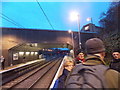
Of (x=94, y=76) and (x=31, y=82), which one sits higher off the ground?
(x=94, y=76)

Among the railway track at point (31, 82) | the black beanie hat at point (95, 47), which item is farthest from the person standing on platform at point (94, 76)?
the railway track at point (31, 82)

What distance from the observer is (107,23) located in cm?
1634

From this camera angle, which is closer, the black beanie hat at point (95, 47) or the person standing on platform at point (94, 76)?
the person standing on platform at point (94, 76)

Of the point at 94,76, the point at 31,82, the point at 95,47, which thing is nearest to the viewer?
the point at 94,76

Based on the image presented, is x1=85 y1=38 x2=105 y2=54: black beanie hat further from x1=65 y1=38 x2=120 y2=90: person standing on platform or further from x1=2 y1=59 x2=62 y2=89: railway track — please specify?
x1=2 y1=59 x2=62 y2=89: railway track

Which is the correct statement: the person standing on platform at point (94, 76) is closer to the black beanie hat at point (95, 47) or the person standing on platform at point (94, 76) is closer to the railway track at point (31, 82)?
the black beanie hat at point (95, 47)

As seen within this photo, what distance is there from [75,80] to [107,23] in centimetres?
1702

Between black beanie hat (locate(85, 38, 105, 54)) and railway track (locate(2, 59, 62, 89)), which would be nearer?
black beanie hat (locate(85, 38, 105, 54))

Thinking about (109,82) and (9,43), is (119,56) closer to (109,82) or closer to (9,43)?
(109,82)

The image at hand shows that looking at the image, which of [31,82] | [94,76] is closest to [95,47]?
[94,76]

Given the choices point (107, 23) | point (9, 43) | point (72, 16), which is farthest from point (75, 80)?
point (9, 43)

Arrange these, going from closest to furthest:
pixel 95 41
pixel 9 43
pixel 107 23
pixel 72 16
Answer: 1. pixel 95 41
2. pixel 72 16
3. pixel 107 23
4. pixel 9 43

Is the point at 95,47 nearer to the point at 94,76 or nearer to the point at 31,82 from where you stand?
the point at 94,76

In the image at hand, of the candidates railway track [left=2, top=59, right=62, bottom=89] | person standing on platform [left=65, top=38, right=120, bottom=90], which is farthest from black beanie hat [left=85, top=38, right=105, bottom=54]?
railway track [left=2, top=59, right=62, bottom=89]
